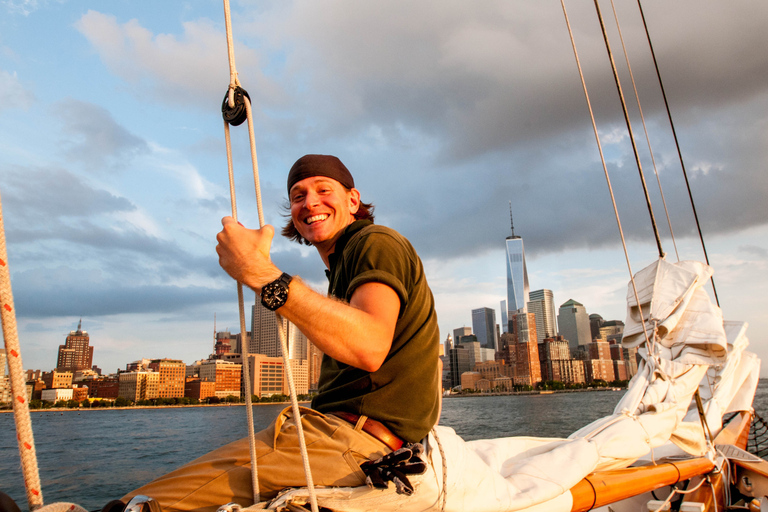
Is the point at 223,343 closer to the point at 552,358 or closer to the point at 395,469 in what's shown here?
the point at 552,358

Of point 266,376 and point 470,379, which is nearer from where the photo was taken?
point 266,376

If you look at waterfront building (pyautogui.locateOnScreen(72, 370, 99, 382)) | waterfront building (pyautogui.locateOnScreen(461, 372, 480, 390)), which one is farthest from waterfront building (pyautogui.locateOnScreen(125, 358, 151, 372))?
waterfront building (pyautogui.locateOnScreen(461, 372, 480, 390))

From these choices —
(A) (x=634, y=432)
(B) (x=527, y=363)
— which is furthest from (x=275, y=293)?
(B) (x=527, y=363)

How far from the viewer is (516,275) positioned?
149 m

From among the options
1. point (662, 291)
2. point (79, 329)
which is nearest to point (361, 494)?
point (662, 291)

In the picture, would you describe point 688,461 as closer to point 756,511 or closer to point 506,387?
point 756,511

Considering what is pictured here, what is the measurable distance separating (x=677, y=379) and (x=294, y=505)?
307 cm

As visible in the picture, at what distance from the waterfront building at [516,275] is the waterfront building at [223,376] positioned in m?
89.5

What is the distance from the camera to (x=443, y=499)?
130 cm

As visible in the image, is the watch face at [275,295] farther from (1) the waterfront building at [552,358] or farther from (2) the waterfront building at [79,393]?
(1) the waterfront building at [552,358]

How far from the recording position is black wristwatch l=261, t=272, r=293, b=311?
105 centimetres

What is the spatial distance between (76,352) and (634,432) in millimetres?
141411

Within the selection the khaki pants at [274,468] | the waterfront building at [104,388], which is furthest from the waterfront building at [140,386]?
the khaki pants at [274,468]

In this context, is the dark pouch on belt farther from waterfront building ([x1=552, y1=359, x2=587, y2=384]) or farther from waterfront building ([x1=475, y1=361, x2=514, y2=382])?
waterfront building ([x1=552, y1=359, x2=587, y2=384])
